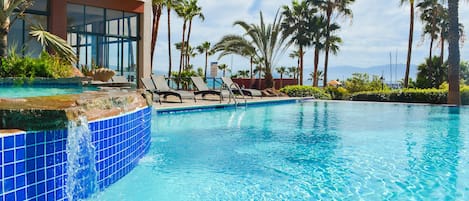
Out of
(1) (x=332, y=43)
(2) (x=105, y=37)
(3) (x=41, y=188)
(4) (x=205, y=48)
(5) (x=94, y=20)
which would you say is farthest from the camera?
(4) (x=205, y=48)

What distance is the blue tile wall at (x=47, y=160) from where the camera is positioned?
2.46 metres

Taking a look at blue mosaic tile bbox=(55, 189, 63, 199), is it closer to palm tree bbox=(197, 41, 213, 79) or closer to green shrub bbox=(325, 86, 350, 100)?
green shrub bbox=(325, 86, 350, 100)

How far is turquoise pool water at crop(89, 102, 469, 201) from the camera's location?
396 cm

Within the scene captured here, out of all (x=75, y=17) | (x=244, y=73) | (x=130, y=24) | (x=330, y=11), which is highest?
(x=330, y=11)

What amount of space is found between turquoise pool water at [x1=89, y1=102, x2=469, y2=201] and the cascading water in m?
0.22

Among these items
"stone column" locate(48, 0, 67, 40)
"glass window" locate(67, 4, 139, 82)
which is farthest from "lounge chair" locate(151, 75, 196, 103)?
"stone column" locate(48, 0, 67, 40)

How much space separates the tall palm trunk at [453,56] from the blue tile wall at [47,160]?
Answer: 16067mm

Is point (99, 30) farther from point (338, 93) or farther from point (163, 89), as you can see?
point (338, 93)

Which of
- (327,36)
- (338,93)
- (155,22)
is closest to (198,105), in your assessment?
(338,93)

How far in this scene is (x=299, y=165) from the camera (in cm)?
522

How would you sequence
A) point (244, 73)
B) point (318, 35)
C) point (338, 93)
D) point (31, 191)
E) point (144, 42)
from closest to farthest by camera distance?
1. point (31, 191)
2. point (144, 42)
3. point (338, 93)
4. point (318, 35)
5. point (244, 73)

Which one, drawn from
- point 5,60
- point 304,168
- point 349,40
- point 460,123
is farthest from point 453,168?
point 349,40

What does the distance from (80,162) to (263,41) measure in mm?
19296

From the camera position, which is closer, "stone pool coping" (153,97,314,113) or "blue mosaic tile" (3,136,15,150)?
"blue mosaic tile" (3,136,15,150)
